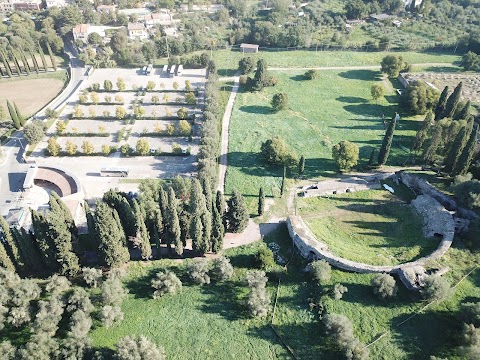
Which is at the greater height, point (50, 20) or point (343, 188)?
point (50, 20)

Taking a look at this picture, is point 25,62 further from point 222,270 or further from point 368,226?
point 368,226

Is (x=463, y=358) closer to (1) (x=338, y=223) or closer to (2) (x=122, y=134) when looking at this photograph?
(1) (x=338, y=223)

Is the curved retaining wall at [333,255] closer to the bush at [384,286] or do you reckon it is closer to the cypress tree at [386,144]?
the bush at [384,286]

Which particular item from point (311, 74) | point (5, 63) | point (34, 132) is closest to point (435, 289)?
point (311, 74)

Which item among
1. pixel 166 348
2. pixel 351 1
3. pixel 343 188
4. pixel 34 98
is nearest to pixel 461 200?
pixel 343 188

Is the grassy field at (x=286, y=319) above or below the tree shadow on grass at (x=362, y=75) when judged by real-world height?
below

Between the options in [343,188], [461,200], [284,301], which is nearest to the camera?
[284,301]

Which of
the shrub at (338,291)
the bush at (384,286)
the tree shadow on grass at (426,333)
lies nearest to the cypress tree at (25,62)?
the shrub at (338,291)
